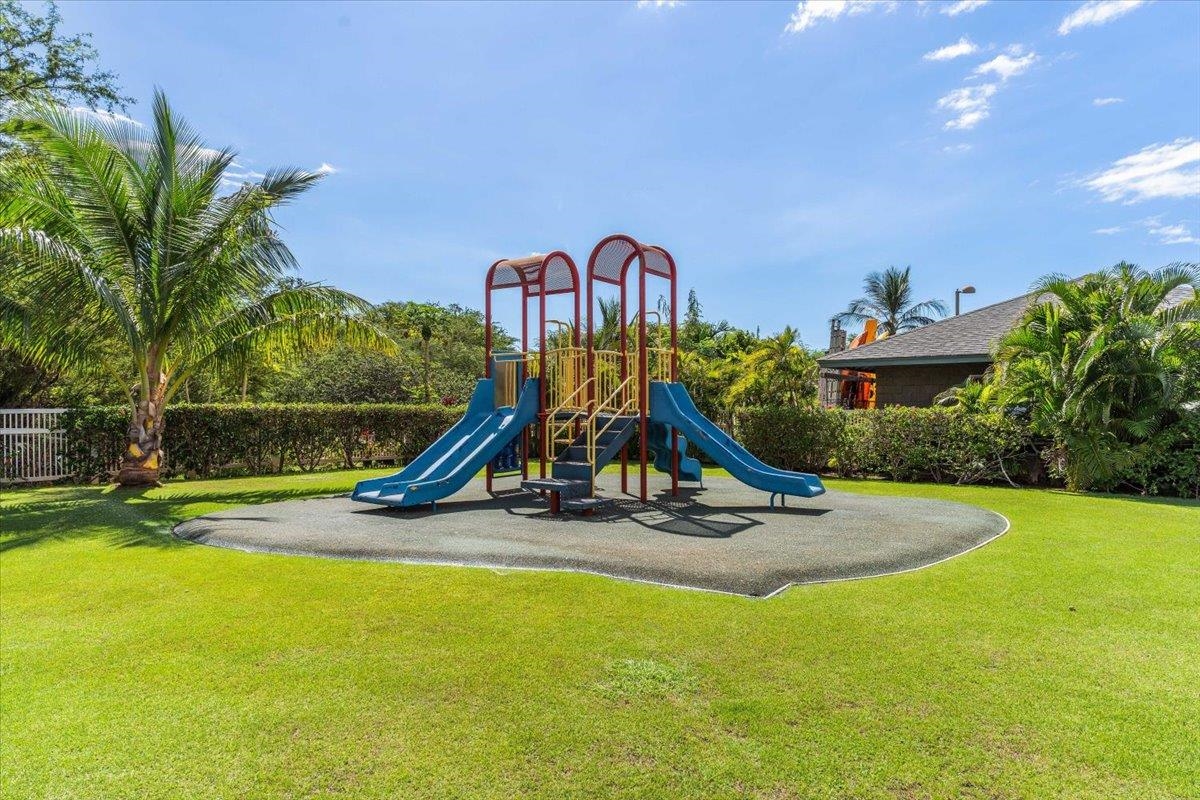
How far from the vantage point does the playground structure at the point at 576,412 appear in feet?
31.9

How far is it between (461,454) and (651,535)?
Answer: 3909 millimetres

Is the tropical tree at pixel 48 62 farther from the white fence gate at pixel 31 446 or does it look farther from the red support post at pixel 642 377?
the red support post at pixel 642 377

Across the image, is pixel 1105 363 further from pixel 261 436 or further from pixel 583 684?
pixel 261 436

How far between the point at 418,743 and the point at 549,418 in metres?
7.84

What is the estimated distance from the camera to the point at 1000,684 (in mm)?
3607

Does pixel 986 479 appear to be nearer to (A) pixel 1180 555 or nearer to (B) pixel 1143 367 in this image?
(B) pixel 1143 367

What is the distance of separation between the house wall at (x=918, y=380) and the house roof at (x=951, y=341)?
1.62 feet

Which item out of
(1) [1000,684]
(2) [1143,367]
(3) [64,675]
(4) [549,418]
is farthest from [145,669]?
(2) [1143,367]

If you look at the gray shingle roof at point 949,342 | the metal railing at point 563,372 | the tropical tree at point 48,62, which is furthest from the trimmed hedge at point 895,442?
the tropical tree at point 48,62

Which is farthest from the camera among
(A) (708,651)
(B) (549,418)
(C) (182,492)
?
(C) (182,492)

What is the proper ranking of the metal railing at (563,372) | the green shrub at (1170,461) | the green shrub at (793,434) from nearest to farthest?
the metal railing at (563,372) < the green shrub at (1170,461) < the green shrub at (793,434)

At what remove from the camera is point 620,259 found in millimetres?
11211

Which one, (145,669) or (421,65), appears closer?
(145,669)

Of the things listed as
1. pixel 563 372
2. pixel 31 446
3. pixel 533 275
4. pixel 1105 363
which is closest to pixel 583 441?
pixel 563 372
